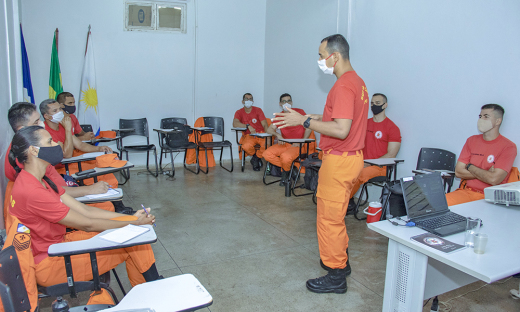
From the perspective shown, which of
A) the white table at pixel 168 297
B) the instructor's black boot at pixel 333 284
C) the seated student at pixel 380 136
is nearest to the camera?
the white table at pixel 168 297

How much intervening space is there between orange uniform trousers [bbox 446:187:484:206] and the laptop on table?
112 cm

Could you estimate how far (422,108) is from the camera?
4.09 meters

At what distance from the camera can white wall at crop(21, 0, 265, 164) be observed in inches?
235

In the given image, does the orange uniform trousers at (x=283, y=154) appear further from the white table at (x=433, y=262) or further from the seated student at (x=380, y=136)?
the white table at (x=433, y=262)

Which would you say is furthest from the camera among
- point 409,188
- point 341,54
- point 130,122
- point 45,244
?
point 130,122

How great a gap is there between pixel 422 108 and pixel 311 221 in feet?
5.89

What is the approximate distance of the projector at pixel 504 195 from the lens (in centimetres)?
223

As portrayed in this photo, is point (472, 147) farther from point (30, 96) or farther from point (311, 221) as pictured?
point (30, 96)

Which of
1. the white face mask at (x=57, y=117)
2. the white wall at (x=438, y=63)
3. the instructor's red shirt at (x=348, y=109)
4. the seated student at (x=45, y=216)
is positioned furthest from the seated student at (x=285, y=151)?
the seated student at (x=45, y=216)

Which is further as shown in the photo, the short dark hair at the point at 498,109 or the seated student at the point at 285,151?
the seated student at the point at 285,151

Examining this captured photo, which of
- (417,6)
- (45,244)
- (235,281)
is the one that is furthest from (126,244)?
(417,6)

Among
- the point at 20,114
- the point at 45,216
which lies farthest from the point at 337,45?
the point at 20,114

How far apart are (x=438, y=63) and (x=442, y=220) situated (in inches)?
98.3

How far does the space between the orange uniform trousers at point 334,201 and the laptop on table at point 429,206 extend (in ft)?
1.50
